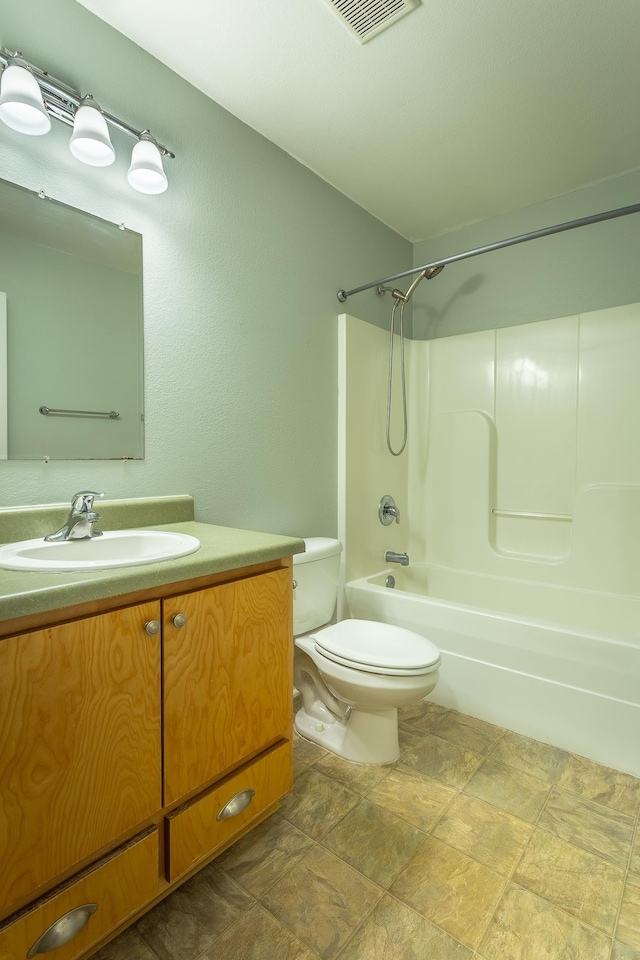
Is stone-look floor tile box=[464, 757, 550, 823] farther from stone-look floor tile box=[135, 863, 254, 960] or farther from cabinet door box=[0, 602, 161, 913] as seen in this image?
cabinet door box=[0, 602, 161, 913]

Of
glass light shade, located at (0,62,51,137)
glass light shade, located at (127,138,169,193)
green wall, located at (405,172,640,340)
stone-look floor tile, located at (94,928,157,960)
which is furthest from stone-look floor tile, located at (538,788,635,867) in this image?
glass light shade, located at (0,62,51,137)

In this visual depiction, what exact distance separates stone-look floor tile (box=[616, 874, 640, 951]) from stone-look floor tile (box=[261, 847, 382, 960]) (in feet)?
1.79

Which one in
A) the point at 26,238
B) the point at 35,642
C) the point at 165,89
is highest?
the point at 165,89

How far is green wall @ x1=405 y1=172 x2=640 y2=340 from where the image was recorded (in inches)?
86.5

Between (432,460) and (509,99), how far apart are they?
166cm

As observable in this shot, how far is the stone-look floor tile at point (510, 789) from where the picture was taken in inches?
56.9

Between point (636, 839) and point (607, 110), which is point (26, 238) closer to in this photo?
point (607, 110)

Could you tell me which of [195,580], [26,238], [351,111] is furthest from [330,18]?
[195,580]

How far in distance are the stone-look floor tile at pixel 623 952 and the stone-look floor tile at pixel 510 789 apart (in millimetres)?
366

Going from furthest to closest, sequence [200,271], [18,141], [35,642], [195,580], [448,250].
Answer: [448,250], [200,271], [18,141], [195,580], [35,642]

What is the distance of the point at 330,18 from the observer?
4.63 ft

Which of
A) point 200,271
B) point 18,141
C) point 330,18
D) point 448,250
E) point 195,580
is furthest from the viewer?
point 448,250

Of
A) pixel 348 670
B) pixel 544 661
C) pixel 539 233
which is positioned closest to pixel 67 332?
pixel 348 670

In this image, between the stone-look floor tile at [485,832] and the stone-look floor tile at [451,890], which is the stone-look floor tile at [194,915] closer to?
the stone-look floor tile at [451,890]
